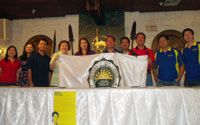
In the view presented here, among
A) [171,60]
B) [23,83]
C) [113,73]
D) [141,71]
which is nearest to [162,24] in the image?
[171,60]

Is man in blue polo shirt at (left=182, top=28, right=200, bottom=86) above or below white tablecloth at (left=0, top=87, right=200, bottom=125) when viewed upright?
above

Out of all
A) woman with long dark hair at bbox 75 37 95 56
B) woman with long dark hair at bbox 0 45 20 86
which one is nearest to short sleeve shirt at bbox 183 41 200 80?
woman with long dark hair at bbox 75 37 95 56

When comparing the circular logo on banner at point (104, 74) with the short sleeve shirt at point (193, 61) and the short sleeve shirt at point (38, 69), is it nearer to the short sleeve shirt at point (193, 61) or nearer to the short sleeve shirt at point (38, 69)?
the short sleeve shirt at point (38, 69)

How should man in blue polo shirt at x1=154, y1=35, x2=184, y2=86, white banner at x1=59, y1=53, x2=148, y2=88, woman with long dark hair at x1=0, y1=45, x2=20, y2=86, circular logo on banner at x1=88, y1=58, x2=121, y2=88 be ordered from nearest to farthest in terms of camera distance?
1. circular logo on banner at x1=88, y1=58, x2=121, y2=88
2. white banner at x1=59, y1=53, x2=148, y2=88
3. man in blue polo shirt at x1=154, y1=35, x2=184, y2=86
4. woman with long dark hair at x1=0, y1=45, x2=20, y2=86

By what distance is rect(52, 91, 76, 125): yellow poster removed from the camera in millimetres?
1462

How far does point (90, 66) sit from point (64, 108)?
79 centimetres

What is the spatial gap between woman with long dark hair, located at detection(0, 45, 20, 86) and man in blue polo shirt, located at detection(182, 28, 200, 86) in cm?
344

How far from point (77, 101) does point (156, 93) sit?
0.71m

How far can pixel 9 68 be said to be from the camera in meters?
3.52

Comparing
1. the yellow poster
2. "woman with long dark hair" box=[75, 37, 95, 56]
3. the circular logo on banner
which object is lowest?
the yellow poster

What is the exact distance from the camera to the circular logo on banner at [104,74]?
1.92 metres

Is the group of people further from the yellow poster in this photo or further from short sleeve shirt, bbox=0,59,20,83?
the yellow poster

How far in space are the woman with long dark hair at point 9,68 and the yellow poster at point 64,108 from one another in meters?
2.51

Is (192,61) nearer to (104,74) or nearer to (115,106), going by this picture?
(104,74)
